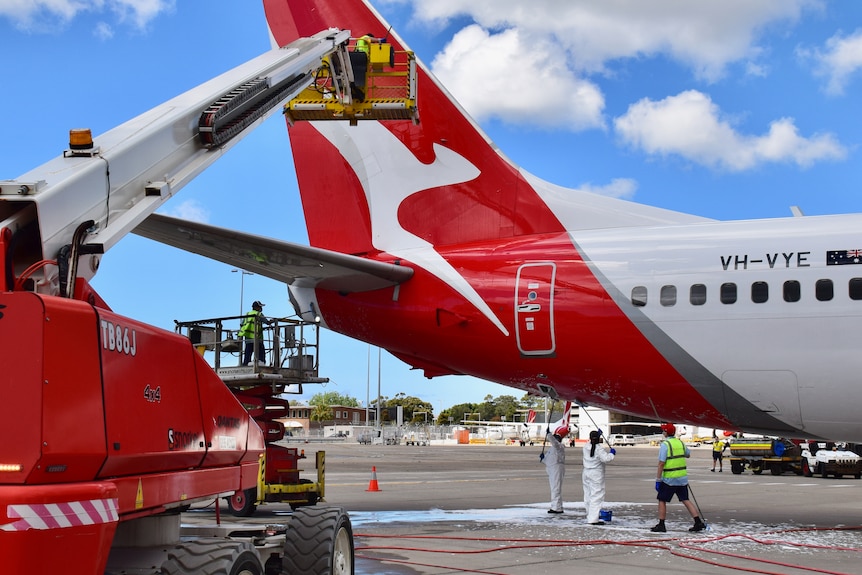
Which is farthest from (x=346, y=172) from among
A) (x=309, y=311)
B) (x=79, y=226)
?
(x=79, y=226)

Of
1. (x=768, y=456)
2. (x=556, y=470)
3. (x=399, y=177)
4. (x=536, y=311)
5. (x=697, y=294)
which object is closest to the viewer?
(x=697, y=294)

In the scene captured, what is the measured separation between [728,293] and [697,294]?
15.6 inches

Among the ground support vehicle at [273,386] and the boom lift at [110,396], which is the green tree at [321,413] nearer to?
the ground support vehicle at [273,386]

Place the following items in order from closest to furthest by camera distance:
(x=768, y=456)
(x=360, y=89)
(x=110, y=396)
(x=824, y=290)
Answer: (x=110, y=396) → (x=360, y=89) → (x=824, y=290) → (x=768, y=456)

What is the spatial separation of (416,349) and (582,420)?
84.1 m

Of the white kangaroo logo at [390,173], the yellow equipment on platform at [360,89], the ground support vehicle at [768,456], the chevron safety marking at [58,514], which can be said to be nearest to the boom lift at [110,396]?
the chevron safety marking at [58,514]

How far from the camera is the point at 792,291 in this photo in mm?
11055

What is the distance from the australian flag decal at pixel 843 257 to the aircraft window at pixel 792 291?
0.48 m

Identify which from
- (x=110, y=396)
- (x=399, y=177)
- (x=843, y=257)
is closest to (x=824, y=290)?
(x=843, y=257)

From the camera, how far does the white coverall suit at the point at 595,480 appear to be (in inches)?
501

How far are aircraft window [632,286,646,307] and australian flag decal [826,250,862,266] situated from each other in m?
2.34

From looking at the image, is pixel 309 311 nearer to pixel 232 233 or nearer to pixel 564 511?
pixel 232 233

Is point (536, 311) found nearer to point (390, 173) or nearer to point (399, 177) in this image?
point (399, 177)

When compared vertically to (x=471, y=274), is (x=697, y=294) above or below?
below
